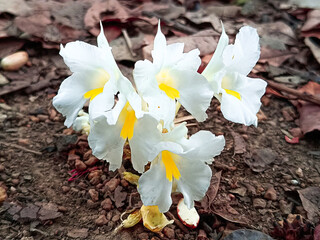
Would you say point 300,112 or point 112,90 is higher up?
point 112,90

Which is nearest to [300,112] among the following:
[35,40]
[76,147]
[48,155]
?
[76,147]

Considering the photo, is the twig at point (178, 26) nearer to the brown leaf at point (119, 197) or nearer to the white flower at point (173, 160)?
the brown leaf at point (119, 197)

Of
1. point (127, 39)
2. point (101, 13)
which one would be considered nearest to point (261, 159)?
point (127, 39)

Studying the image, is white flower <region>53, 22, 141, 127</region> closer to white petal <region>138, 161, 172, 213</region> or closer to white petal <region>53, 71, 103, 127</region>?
white petal <region>53, 71, 103, 127</region>

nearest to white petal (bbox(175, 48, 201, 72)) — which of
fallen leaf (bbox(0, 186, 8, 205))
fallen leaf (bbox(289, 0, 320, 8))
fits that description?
fallen leaf (bbox(0, 186, 8, 205))

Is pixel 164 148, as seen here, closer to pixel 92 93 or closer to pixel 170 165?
pixel 170 165

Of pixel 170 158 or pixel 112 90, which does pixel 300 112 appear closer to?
pixel 170 158

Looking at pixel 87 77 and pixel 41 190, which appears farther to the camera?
pixel 41 190
